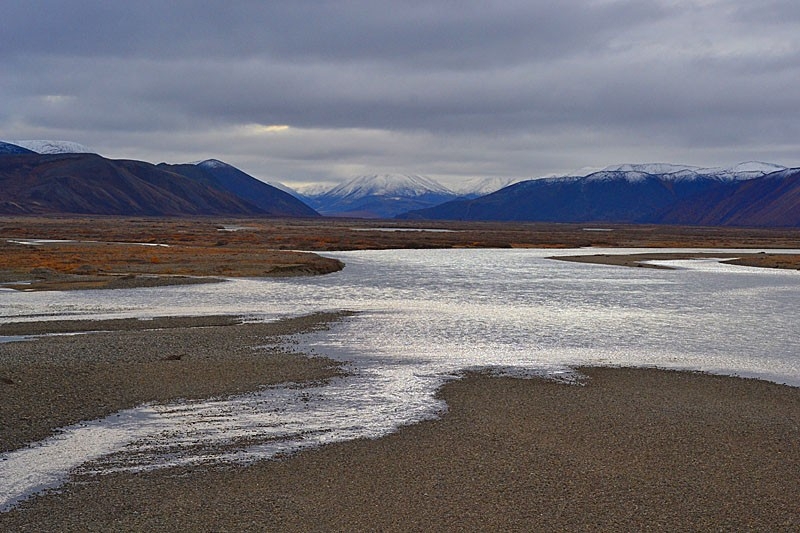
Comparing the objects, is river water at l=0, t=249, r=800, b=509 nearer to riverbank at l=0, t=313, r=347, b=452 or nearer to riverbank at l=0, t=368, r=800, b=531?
riverbank at l=0, t=313, r=347, b=452

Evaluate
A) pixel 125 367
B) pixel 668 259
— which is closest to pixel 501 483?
pixel 125 367

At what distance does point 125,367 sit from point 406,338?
36.5ft

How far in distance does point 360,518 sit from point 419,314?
26420mm

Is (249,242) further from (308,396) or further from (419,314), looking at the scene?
(308,396)

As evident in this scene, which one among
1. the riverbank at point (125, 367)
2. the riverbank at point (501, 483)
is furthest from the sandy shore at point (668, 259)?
the riverbank at point (501, 483)

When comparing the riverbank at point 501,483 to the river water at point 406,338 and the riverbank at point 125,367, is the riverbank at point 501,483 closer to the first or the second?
the river water at point 406,338

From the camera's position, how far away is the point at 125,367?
23703 millimetres

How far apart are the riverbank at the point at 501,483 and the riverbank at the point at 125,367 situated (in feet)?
15.7

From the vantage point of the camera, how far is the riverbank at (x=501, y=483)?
40.2 ft

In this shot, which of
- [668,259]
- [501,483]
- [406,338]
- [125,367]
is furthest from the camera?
[668,259]

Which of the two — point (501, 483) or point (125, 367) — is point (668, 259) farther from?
point (501, 483)

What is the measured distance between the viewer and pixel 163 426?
57.6 feet

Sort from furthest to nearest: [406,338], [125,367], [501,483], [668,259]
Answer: [668,259]
[406,338]
[125,367]
[501,483]

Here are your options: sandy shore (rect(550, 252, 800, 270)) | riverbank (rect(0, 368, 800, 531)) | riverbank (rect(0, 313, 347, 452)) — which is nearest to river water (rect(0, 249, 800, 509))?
riverbank (rect(0, 313, 347, 452))
